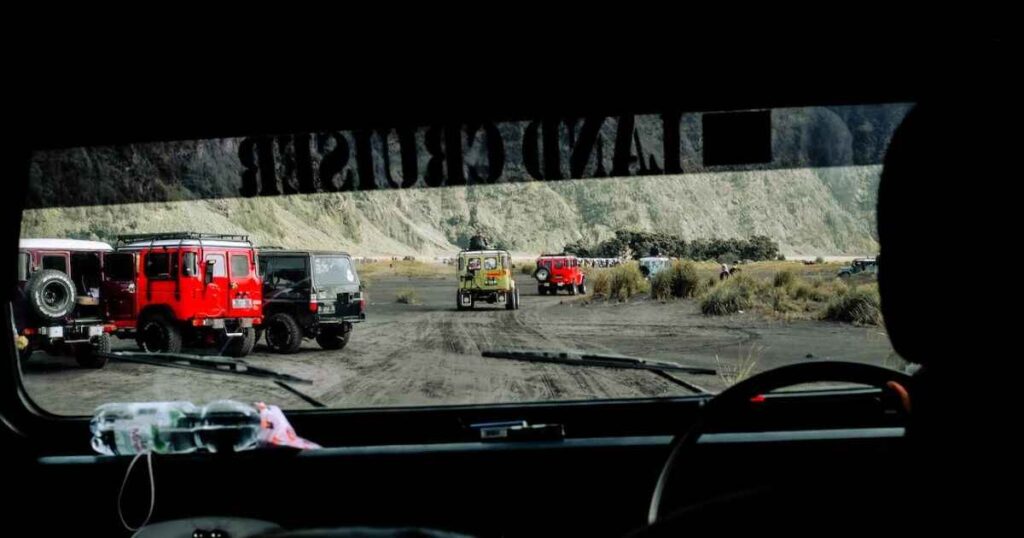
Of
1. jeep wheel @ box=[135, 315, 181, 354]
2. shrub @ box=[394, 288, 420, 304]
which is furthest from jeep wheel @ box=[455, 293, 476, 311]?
jeep wheel @ box=[135, 315, 181, 354]

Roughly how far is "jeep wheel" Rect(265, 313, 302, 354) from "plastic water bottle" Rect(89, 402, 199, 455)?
0.44 m

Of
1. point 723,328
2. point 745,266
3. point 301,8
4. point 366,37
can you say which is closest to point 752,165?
point 745,266

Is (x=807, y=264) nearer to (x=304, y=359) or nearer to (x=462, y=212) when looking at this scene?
(x=462, y=212)

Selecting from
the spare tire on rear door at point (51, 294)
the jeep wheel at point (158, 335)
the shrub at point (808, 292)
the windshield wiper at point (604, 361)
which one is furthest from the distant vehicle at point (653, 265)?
the spare tire on rear door at point (51, 294)

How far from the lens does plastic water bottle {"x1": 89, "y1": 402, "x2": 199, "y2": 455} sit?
11.2 feet

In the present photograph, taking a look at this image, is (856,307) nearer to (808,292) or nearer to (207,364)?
(808,292)

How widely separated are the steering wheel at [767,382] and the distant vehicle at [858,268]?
69 cm

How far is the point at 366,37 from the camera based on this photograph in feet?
10.4

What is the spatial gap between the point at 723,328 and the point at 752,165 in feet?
2.09

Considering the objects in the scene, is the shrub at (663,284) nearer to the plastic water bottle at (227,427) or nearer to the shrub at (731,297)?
the shrub at (731,297)

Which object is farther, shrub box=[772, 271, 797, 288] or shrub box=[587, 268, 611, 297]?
shrub box=[587, 268, 611, 297]

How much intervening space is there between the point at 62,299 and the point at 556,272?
6.69 ft

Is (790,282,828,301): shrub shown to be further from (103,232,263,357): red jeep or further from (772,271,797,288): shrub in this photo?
(103,232,263,357): red jeep

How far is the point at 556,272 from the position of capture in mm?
3279
